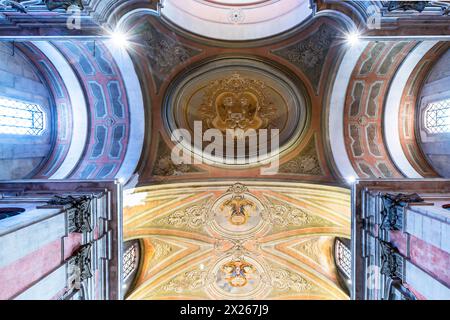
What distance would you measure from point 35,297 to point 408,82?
14.9 m

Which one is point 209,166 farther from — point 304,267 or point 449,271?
point 449,271

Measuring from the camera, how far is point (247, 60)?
43.4 ft

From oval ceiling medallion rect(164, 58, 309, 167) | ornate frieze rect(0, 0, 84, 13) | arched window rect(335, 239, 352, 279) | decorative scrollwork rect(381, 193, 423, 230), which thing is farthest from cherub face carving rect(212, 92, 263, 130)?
ornate frieze rect(0, 0, 84, 13)

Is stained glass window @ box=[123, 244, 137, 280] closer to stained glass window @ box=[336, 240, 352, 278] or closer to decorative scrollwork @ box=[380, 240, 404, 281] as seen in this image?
stained glass window @ box=[336, 240, 352, 278]

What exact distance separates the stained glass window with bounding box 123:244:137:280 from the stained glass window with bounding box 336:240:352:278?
999cm

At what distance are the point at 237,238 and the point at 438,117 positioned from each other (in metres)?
10.2

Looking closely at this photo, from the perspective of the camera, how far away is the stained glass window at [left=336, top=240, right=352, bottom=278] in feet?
48.0

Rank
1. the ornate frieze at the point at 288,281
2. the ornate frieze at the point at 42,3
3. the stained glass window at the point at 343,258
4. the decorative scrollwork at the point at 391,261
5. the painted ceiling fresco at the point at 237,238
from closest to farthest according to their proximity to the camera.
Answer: the ornate frieze at the point at 42,3, the decorative scrollwork at the point at 391,261, the painted ceiling fresco at the point at 237,238, the stained glass window at the point at 343,258, the ornate frieze at the point at 288,281

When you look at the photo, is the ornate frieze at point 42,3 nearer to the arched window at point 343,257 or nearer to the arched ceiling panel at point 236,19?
the arched ceiling panel at point 236,19

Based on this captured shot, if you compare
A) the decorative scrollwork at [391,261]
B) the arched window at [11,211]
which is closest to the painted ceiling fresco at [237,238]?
the decorative scrollwork at [391,261]

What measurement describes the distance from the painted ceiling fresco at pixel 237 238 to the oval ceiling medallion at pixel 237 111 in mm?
1686

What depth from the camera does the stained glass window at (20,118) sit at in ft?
37.9

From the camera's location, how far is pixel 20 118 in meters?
12.1

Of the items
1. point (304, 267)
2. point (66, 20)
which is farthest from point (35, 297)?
point (304, 267)
